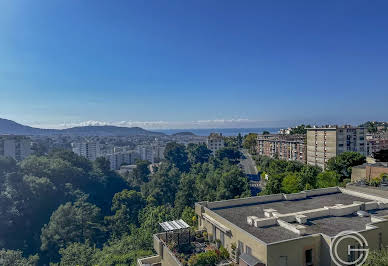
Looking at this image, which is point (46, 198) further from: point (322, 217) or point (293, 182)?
point (322, 217)

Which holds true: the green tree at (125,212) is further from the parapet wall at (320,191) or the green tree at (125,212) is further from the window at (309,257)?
the window at (309,257)

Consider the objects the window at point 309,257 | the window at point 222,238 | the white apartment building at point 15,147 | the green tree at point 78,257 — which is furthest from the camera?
the white apartment building at point 15,147

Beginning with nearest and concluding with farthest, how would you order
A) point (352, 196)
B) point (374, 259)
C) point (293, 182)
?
1. point (374, 259)
2. point (352, 196)
3. point (293, 182)

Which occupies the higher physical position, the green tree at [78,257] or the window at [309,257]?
the window at [309,257]

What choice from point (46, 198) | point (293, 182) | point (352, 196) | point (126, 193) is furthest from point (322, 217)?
point (46, 198)

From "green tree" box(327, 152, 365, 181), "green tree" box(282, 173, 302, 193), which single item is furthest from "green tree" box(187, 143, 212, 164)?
"green tree" box(282, 173, 302, 193)

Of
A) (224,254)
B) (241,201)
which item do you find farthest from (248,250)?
(241,201)

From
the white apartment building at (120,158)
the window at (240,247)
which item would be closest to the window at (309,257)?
the window at (240,247)
